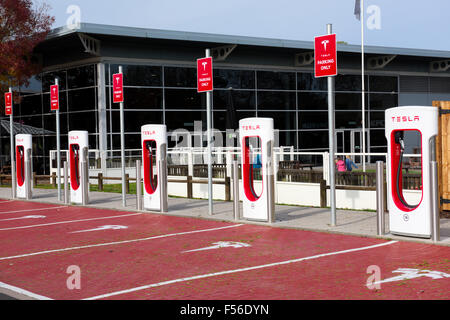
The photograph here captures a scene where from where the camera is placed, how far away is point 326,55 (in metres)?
11.6

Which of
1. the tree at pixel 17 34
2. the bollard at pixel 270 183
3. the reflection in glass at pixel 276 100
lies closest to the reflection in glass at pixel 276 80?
the reflection in glass at pixel 276 100

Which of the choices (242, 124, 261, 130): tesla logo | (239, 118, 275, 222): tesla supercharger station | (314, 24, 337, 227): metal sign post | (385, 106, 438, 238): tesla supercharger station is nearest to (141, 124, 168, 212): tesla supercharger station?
(239, 118, 275, 222): tesla supercharger station

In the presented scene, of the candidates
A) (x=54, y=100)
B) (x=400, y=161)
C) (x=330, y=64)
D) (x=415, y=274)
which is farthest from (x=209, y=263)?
(x=54, y=100)

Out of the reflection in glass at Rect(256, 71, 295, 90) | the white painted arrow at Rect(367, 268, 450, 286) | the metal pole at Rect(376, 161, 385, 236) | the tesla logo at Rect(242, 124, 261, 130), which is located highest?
the reflection in glass at Rect(256, 71, 295, 90)

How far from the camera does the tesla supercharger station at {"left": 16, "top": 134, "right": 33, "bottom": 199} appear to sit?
19625 millimetres

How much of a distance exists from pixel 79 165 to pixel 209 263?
33.1 feet

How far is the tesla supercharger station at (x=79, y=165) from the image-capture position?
57.2 ft

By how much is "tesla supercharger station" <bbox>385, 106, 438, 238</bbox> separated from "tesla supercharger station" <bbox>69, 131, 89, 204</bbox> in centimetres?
976

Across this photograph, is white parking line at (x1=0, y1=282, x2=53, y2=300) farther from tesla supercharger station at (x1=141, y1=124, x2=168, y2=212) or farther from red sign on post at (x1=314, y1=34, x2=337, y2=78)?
tesla supercharger station at (x1=141, y1=124, x2=168, y2=212)

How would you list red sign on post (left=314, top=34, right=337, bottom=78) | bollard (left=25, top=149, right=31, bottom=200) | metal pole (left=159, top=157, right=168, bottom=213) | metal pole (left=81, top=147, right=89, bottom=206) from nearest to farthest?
red sign on post (left=314, top=34, right=337, bottom=78) → metal pole (left=159, top=157, right=168, bottom=213) → metal pole (left=81, top=147, right=89, bottom=206) → bollard (left=25, top=149, right=31, bottom=200)

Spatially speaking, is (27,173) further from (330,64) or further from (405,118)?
(405,118)
